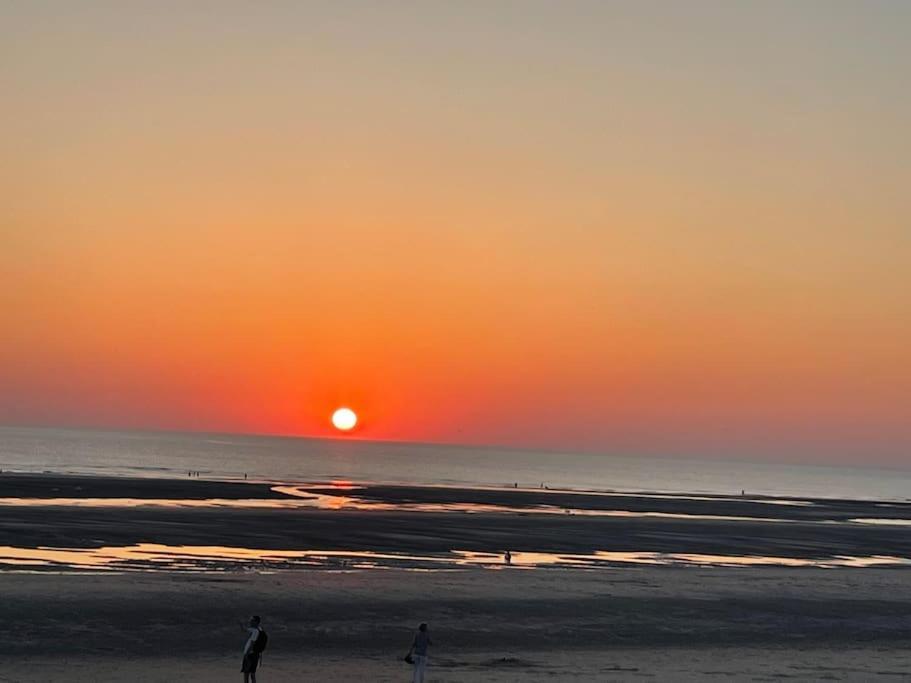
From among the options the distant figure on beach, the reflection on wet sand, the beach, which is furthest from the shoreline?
the distant figure on beach

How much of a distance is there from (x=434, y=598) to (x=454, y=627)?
468cm

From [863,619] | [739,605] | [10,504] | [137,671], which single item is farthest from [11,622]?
[10,504]

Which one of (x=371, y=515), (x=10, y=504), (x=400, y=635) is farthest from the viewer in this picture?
(x=371, y=515)

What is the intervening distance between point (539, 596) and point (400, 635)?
885cm

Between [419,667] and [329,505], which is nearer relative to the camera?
[419,667]

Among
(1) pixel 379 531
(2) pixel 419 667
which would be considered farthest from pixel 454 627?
(1) pixel 379 531

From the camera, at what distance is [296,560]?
48719mm

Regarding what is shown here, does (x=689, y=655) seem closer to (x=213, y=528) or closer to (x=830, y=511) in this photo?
(x=213, y=528)

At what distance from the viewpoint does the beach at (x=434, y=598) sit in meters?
28.9

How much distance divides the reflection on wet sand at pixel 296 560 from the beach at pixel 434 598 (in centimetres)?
15

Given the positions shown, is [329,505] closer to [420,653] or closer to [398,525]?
[398,525]

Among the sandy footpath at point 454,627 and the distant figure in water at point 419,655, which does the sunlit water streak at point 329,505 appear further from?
the distant figure in water at point 419,655

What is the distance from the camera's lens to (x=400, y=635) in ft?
106

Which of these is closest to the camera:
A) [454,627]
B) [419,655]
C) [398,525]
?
[419,655]
